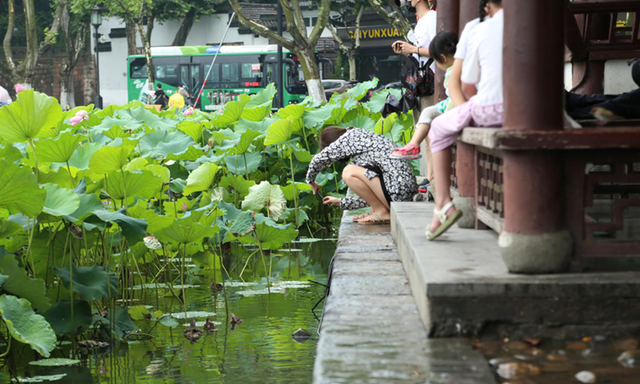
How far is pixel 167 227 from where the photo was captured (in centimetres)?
458

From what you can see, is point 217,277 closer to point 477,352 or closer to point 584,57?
point 584,57

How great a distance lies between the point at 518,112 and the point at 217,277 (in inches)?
134

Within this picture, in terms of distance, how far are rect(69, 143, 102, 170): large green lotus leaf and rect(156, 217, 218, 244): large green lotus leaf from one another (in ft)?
1.88

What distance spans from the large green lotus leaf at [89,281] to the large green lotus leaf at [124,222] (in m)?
0.22

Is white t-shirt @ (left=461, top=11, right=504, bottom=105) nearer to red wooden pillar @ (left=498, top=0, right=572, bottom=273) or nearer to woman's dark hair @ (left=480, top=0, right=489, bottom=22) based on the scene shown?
woman's dark hair @ (left=480, top=0, right=489, bottom=22)

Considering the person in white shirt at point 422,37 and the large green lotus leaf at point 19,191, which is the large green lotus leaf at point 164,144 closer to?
the person in white shirt at point 422,37

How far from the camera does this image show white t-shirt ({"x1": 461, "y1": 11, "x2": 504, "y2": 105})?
3438 mm

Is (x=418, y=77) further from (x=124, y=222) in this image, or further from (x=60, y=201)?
(x=60, y=201)

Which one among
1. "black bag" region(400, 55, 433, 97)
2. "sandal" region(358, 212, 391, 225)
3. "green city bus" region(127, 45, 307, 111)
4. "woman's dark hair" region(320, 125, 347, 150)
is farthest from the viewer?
"green city bus" region(127, 45, 307, 111)

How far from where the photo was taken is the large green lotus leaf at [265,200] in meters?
5.90

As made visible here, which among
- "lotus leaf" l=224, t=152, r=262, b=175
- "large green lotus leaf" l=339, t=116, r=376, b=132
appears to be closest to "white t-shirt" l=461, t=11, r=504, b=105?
"lotus leaf" l=224, t=152, r=262, b=175

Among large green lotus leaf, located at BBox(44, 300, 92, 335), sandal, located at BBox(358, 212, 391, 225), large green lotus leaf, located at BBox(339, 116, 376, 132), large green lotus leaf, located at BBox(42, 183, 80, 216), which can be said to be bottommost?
large green lotus leaf, located at BBox(44, 300, 92, 335)

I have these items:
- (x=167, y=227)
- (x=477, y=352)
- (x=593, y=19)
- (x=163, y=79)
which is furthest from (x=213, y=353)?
(x=163, y=79)

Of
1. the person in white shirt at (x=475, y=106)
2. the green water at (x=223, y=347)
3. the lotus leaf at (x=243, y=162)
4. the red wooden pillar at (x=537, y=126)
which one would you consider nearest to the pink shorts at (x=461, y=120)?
the person in white shirt at (x=475, y=106)
